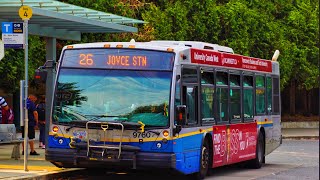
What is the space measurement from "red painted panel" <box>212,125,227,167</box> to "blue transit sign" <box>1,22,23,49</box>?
4438 mm

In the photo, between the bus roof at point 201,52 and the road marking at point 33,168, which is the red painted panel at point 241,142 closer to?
the bus roof at point 201,52

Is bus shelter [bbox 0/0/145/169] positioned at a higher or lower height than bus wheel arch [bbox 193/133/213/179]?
higher

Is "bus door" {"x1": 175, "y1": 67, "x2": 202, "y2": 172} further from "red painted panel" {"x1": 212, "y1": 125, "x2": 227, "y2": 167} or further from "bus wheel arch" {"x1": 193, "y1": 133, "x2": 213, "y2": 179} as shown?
"red painted panel" {"x1": 212, "y1": 125, "x2": 227, "y2": 167}

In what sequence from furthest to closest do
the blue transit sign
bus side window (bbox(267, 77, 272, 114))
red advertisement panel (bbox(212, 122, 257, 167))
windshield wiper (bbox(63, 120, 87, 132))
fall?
1. bus side window (bbox(267, 77, 272, 114))
2. red advertisement panel (bbox(212, 122, 257, 167))
3. the blue transit sign
4. windshield wiper (bbox(63, 120, 87, 132))

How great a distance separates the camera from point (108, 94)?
1656cm

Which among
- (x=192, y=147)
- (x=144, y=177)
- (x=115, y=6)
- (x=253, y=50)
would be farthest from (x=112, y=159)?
(x=253, y=50)

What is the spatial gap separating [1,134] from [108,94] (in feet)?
18.1

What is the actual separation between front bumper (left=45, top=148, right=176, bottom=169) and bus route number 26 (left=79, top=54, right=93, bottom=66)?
1.69 meters

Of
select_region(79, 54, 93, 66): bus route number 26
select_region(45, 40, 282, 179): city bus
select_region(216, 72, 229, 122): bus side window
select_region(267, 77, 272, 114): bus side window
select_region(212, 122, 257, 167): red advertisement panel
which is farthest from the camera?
select_region(267, 77, 272, 114): bus side window

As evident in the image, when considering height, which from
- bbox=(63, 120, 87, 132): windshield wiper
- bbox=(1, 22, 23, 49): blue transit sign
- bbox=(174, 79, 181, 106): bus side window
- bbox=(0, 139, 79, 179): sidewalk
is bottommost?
bbox=(0, 139, 79, 179): sidewalk

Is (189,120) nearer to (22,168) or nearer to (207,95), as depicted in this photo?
(207,95)

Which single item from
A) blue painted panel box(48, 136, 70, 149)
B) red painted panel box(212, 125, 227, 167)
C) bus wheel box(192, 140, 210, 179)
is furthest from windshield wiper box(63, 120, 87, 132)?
red painted panel box(212, 125, 227, 167)

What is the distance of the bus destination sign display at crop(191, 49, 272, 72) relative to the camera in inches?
706

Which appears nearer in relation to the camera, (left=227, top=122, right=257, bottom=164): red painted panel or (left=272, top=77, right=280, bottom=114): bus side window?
(left=227, top=122, right=257, bottom=164): red painted panel
